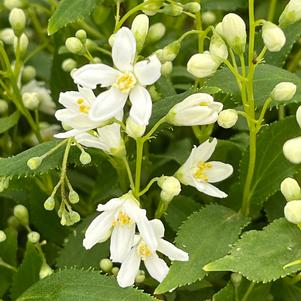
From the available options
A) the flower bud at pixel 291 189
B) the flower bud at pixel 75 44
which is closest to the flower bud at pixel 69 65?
the flower bud at pixel 75 44

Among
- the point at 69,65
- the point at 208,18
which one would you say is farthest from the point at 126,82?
the point at 208,18

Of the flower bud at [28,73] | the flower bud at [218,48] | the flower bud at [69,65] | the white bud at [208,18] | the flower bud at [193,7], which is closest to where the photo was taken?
the flower bud at [218,48]

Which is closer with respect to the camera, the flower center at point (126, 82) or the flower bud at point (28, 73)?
the flower center at point (126, 82)

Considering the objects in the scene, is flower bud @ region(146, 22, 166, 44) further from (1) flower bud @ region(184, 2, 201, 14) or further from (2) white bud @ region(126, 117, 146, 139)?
(2) white bud @ region(126, 117, 146, 139)

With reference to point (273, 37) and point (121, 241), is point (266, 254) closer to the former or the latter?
point (121, 241)

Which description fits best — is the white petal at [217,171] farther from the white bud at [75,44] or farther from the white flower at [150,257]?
the white bud at [75,44]
